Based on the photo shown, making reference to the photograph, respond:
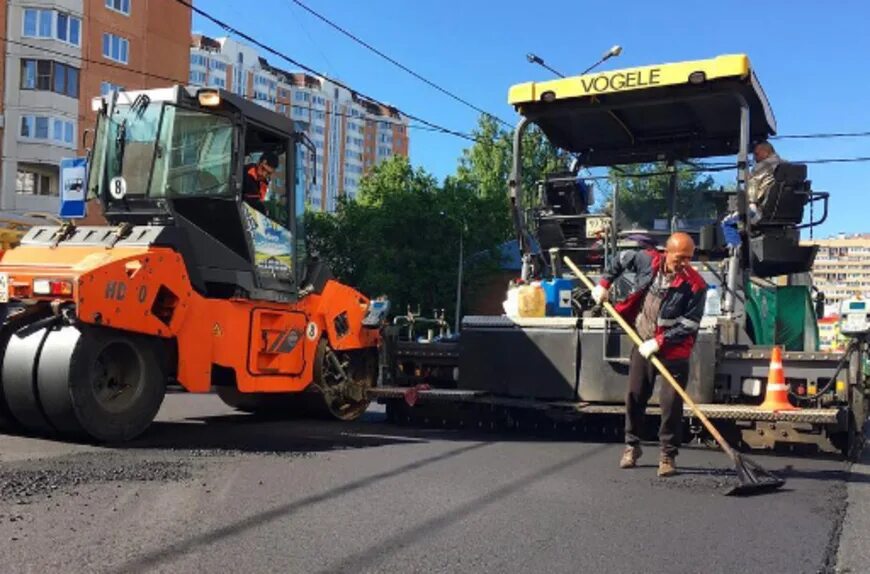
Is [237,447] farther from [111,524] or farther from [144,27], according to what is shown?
[144,27]

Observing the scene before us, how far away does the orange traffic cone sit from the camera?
6.67 meters

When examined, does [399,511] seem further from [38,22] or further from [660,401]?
[38,22]

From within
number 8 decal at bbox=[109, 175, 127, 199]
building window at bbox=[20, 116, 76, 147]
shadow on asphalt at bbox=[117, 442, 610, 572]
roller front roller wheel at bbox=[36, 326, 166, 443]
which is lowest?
shadow on asphalt at bbox=[117, 442, 610, 572]

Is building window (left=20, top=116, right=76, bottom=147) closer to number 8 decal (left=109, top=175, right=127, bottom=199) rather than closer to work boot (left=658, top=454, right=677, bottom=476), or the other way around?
number 8 decal (left=109, top=175, right=127, bottom=199)

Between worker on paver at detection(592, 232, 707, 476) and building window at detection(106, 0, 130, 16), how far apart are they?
4104 cm

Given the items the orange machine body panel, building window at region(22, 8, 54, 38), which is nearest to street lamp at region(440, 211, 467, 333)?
building window at region(22, 8, 54, 38)

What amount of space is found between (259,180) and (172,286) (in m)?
1.58

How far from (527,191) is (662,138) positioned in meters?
1.59

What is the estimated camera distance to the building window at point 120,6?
135 feet

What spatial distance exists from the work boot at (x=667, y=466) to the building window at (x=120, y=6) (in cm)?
4188

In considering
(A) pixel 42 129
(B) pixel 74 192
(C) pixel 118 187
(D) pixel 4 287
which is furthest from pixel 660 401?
(A) pixel 42 129

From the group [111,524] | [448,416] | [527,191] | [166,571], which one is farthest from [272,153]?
[166,571]

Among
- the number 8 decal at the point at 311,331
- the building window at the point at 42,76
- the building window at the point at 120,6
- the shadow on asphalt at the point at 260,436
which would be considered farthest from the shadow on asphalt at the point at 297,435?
the building window at the point at 120,6

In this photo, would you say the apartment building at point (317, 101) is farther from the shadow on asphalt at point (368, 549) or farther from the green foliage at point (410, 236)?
the shadow on asphalt at point (368, 549)
